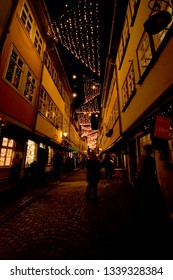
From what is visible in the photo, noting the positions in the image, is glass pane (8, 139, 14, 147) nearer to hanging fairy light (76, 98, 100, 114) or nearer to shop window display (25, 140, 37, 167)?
shop window display (25, 140, 37, 167)

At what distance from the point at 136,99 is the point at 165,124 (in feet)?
12.3

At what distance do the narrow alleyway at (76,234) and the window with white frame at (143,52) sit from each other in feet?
18.7

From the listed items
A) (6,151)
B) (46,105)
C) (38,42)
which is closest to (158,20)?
(6,151)

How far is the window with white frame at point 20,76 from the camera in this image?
714 centimetres

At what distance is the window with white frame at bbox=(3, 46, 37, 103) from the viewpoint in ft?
23.4

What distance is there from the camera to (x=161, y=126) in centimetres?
352

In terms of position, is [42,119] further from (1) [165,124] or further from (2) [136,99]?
(1) [165,124]

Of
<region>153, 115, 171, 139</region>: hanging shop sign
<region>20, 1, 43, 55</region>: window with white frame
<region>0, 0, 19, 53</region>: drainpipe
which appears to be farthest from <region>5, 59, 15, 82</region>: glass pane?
<region>153, 115, 171, 139</region>: hanging shop sign

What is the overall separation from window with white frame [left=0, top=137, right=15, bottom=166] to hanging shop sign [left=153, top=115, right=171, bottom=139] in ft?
22.8

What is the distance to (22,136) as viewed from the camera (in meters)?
8.20

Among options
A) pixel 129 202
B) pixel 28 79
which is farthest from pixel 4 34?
pixel 129 202

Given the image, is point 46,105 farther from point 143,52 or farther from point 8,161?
point 143,52

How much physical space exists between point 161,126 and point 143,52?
4589 millimetres

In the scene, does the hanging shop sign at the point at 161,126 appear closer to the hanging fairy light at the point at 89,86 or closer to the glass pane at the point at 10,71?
the glass pane at the point at 10,71
